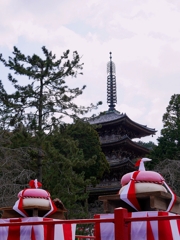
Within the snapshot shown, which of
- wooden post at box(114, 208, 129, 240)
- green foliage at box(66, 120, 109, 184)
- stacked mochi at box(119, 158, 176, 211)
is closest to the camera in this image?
wooden post at box(114, 208, 129, 240)

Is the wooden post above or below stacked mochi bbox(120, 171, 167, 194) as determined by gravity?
below

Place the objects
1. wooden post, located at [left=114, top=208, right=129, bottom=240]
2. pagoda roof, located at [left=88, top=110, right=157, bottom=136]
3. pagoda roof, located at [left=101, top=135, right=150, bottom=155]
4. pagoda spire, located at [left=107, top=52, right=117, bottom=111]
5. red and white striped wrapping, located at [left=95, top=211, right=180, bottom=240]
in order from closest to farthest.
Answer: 1. wooden post, located at [left=114, top=208, right=129, bottom=240]
2. red and white striped wrapping, located at [left=95, top=211, right=180, bottom=240]
3. pagoda roof, located at [left=101, top=135, right=150, bottom=155]
4. pagoda roof, located at [left=88, top=110, right=157, bottom=136]
5. pagoda spire, located at [left=107, top=52, right=117, bottom=111]

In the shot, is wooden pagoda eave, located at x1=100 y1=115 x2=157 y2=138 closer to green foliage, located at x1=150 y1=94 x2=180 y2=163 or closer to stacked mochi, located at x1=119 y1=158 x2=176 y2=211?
green foliage, located at x1=150 y1=94 x2=180 y2=163

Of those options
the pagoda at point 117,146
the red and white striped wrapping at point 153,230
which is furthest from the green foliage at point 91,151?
the red and white striped wrapping at point 153,230

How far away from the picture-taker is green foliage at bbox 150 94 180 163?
72.2ft

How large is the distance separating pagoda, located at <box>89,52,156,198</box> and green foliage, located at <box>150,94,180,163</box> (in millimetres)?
4189

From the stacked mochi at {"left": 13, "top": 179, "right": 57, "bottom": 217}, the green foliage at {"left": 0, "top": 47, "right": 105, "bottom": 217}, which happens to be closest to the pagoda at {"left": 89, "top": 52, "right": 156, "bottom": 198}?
the green foliage at {"left": 0, "top": 47, "right": 105, "bottom": 217}

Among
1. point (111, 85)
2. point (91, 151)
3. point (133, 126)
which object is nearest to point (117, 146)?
point (133, 126)

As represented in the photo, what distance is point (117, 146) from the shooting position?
2938 centimetres

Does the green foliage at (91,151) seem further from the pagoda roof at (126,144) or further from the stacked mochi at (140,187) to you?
the stacked mochi at (140,187)

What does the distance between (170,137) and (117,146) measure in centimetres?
717

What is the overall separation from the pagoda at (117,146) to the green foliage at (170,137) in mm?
4189

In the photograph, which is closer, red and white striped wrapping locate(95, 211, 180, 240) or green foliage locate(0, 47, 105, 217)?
red and white striped wrapping locate(95, 211, 180, 240)

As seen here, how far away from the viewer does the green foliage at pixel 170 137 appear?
22.0 metres
